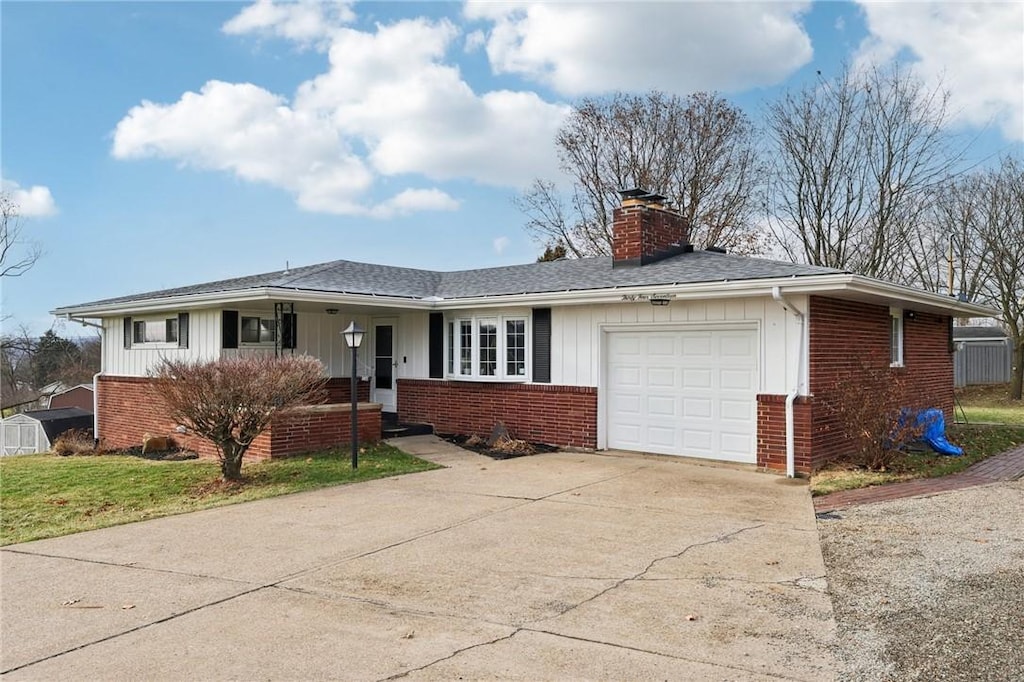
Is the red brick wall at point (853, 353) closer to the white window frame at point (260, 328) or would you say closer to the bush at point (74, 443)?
the white window frame at point (260, 328)

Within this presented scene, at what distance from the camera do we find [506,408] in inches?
506

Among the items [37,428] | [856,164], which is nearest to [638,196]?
[856,164]

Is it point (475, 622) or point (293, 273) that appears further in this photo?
point (293, 273)

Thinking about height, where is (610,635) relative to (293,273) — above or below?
below

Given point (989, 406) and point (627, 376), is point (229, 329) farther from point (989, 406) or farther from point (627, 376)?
point (989, 406)

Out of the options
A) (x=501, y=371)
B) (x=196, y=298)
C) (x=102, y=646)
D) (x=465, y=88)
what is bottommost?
(x=102, y=646)

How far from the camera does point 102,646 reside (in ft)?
13.3

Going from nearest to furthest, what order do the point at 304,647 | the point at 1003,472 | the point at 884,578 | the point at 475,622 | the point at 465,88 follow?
the point at 304,647 < the point at 475,622 < the point at 884,578 < the point at 1003,472 < the point at 465,88

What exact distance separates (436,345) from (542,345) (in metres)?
2.43

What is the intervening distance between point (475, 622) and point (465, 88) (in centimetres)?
1341

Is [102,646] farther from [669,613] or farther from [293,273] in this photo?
[293,273]

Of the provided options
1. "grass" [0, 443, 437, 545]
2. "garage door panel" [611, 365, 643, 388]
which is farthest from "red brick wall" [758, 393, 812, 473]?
"grass" [0, 443, 437, 545]

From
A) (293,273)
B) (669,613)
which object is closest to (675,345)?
(669,613)

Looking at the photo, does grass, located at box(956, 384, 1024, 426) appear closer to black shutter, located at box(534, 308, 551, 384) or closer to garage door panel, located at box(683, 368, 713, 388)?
garage door panel, located at box(683, 368, 713, 388)
